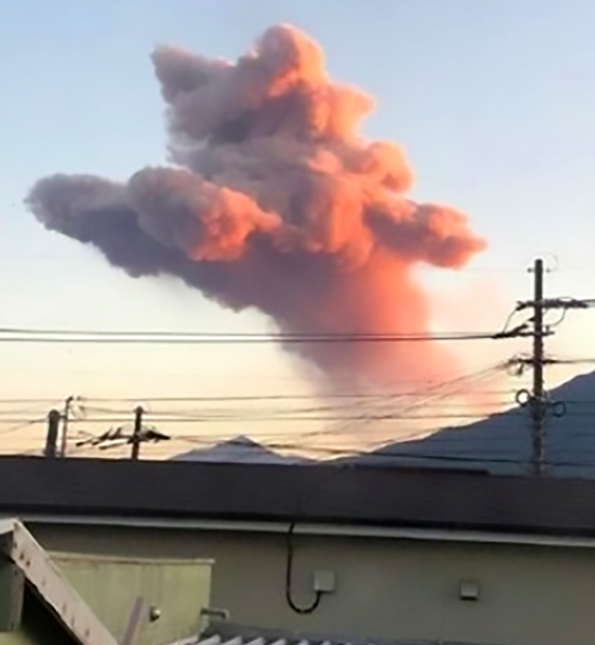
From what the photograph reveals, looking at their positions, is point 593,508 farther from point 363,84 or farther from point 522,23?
point 363,84

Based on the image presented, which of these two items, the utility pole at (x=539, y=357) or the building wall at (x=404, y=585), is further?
the utility pole at (x=539, y=357)

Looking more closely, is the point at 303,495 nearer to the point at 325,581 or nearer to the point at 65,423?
the point at 325,581

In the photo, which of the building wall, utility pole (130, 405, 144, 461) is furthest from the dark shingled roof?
utility pole (130, 405, 144, 461)

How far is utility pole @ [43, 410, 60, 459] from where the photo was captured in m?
35.9

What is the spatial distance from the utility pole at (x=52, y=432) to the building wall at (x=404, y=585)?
24.1 m

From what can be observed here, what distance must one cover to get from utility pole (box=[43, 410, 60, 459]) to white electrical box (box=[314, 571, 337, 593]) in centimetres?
2453

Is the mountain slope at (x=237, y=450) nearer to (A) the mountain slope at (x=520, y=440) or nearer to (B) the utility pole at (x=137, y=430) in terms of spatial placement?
(B) the utility pole at (x=137, y=430)

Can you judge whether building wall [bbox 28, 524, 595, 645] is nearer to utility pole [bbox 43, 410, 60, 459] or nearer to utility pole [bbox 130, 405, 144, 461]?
utility pole [bbox 43, 410, 60, 459]

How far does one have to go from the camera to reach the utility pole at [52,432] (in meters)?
35.9

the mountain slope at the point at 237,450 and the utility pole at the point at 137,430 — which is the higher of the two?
the utility pole at the point at 137,430

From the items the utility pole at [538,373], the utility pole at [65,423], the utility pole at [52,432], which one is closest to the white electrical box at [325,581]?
the utility pole at [538,373]

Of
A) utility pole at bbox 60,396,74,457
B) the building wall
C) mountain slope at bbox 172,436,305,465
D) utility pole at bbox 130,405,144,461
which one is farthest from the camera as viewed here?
utility pole at bbox 60,396,74,457

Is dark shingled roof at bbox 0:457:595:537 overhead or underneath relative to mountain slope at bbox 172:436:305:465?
underneath

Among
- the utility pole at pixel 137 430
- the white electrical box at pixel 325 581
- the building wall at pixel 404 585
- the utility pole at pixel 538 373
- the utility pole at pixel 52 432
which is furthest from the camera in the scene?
the utility pole at pixel 137 430
